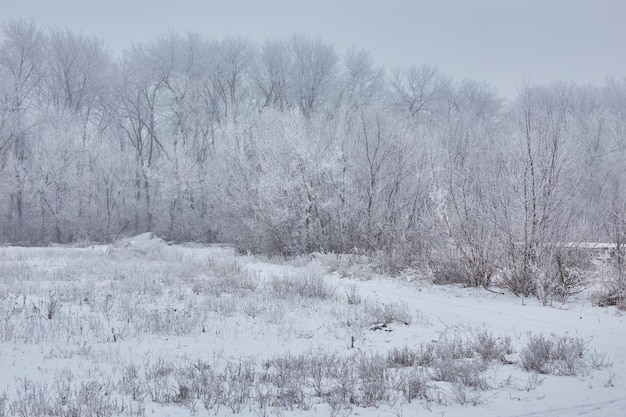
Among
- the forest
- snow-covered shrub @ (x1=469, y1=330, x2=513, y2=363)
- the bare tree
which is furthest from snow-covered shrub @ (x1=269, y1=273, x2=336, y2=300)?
the bare tree

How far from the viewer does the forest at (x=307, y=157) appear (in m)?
10.1

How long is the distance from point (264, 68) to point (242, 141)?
13760 millimetres

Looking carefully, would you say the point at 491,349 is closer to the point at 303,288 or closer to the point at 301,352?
the point at 301,352

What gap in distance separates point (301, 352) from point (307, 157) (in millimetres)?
14038

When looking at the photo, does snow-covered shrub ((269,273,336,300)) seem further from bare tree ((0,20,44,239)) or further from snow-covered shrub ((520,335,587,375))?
bare tree ((0,20,44,239))

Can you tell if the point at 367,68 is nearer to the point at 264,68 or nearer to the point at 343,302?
the point at 264,68

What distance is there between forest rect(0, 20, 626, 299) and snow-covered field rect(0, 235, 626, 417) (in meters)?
1.96

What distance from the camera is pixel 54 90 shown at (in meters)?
34.2

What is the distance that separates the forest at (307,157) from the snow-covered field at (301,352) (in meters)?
1.96

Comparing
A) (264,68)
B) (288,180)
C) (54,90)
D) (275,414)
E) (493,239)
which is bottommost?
(275,414)

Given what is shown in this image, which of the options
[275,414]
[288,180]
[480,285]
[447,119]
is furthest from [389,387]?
[447,119]

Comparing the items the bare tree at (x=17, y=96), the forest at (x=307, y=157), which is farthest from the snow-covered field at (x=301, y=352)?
the bare tree at (x=17, y=96)

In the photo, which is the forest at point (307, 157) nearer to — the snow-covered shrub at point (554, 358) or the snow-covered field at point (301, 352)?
the snow-covered field at point (301, 352)

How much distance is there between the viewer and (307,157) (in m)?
19.4
